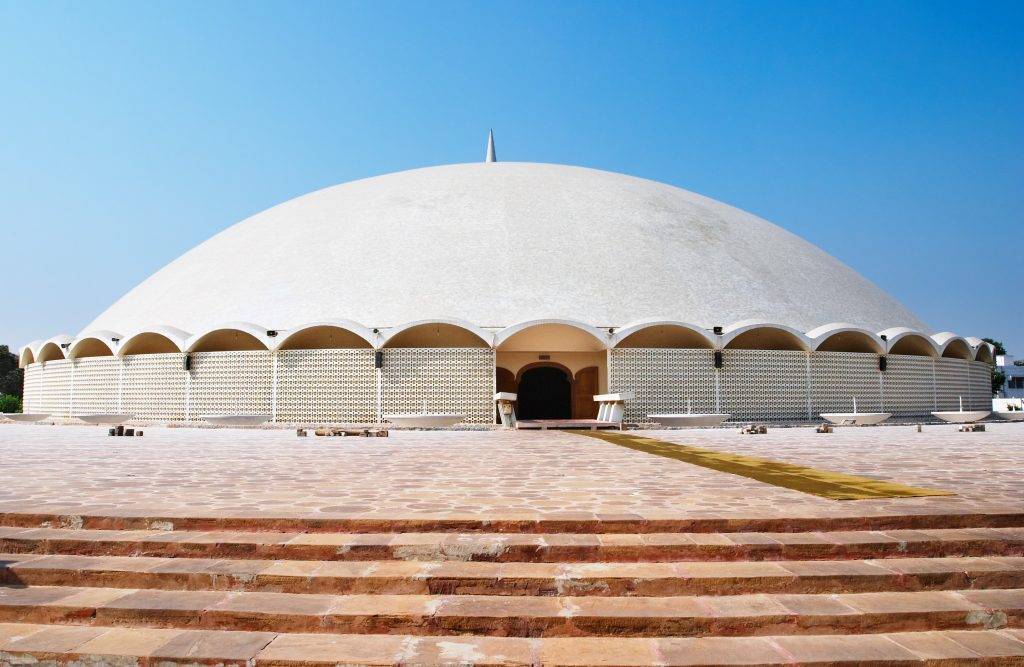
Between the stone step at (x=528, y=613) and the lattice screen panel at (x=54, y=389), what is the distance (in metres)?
24.7

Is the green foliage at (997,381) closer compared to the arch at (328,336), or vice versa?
the arch at (328,336)

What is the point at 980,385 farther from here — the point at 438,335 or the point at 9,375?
the point at 9,375

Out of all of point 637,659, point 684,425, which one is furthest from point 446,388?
point 637,659

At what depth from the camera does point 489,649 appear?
3.34m

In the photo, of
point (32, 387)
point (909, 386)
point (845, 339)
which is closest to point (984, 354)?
point (909, 386)

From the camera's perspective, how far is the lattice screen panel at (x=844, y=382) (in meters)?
22.0

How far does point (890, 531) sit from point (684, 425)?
1564cm

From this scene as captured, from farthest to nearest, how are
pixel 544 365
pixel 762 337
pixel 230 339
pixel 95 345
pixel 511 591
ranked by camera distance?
pixel 95 345, pixel 544 365, pixel 762 337, pixel 230 339, pixel 511 591

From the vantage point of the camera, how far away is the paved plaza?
530 centimetres

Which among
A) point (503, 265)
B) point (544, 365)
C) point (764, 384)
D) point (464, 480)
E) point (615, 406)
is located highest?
point (503, 265)

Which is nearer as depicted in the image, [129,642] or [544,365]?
[129,642]

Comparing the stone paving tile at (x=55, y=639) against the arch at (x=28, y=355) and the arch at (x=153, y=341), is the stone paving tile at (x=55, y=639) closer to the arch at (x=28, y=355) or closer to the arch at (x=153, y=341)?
the arch at (x=153, y=341)

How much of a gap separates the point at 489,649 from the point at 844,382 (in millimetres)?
21983

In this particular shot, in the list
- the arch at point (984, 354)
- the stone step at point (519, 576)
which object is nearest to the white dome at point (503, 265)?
the arch at point (984, 354)
